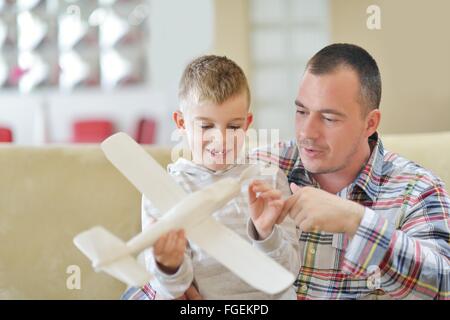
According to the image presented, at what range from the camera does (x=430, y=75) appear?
3170 millimetres

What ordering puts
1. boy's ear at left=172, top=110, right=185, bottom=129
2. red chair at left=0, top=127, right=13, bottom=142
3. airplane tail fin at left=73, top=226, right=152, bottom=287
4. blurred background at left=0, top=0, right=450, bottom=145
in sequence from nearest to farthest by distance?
airplane tail fin at left=73, top=226, right=152, bottom=287 → boy's ear at left=172, top=110, right=185, bottom=129 → blurred background at left=0, top=0, right=450, bottom=145 → red chair at left=0, top=127, right=13, bottom=142

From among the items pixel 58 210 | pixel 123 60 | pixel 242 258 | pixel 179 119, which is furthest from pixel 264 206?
pixel 123 60

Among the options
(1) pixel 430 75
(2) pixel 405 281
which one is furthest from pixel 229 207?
(1) pixel 430 75

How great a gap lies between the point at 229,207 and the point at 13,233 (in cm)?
Result: 62

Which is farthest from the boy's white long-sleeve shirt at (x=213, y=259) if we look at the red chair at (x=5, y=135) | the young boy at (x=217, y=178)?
the red chair at (x=5, y=135)

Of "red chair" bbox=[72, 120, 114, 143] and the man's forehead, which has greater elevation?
the man's forehead

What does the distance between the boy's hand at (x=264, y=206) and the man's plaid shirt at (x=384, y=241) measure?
0.12 m

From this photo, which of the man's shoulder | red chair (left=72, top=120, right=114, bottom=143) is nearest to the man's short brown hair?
the man's shoulder

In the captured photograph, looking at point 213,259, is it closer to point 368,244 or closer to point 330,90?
point 368,244

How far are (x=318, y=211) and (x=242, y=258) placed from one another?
153 millimetres

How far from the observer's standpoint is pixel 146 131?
14.8ft

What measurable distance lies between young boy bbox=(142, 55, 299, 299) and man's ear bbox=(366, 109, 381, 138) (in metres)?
0.25

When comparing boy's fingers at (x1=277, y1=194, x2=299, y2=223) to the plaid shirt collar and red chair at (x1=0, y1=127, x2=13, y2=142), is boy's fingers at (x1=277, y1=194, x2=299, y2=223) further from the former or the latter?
red chair at (x1=0, y1=127, x2=13, y2=142)

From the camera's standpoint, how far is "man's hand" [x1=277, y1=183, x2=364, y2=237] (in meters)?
0.84
